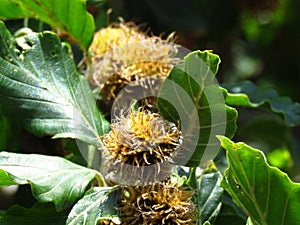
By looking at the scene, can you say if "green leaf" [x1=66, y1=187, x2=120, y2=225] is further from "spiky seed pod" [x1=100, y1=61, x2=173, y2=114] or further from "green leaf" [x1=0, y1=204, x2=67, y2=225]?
"spiky seed pod" [x1=100, y1=61, x2=173, y2=114]

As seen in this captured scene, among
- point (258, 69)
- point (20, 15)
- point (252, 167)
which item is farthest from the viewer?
point (258, 69)

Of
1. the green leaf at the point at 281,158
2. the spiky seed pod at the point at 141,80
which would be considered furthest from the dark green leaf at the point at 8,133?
the green leaf at the point at 281,158

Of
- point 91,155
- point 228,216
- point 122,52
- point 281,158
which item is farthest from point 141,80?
point 281,158

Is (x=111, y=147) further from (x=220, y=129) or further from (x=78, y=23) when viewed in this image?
(x=78, y=23)

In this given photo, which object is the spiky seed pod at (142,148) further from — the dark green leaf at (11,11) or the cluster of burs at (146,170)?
the dark green leaf at (11,11)

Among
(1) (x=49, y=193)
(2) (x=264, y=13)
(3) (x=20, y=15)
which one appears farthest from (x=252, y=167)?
(2) (x=264, y=13)

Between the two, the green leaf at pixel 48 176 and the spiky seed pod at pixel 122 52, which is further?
the spiky seed pod at pixel 122 52

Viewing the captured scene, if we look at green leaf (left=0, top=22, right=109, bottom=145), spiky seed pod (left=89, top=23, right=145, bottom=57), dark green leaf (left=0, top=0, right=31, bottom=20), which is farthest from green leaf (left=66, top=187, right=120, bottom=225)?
dark green leaf (left=0, top=0, right=31, bottom=20)
